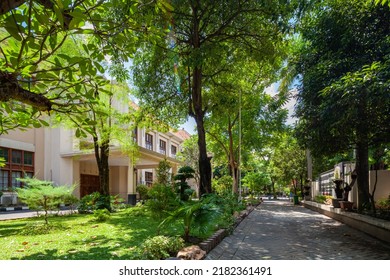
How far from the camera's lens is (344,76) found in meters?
6.56

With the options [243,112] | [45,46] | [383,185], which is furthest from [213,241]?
[243,112]

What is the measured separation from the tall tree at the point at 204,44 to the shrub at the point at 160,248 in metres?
5.07

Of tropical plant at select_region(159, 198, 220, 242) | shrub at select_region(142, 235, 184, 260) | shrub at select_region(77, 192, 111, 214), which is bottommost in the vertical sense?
shrub at select_region(77, 192, 111, 214)

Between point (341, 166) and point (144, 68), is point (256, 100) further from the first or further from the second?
point (144, 68)

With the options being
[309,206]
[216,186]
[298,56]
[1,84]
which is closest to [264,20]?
[298,56]

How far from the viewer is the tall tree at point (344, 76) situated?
5930mm

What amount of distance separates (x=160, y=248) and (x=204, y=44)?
6.47m

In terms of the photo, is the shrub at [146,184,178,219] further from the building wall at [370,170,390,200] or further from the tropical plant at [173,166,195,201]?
the tropical plant at [173,166,195,201]

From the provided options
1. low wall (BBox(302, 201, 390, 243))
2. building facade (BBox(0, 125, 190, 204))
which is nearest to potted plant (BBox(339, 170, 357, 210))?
low wall (BBox(302, 201, 390, 243))

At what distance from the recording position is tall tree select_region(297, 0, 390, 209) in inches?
233

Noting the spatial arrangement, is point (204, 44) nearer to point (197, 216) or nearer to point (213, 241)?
point (197, 216)

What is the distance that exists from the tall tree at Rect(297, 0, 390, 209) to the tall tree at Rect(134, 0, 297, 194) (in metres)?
1.03

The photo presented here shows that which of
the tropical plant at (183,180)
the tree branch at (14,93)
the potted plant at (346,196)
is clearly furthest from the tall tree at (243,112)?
the tree branch at (14,93)
